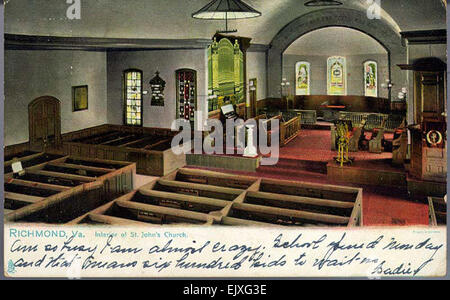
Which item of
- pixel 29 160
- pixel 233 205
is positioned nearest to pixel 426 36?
pixel 233 205

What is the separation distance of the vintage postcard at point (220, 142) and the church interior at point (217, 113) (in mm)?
45

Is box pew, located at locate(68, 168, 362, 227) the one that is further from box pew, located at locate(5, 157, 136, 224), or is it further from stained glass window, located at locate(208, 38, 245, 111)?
stained glass window, located at locate(208, 38, 245, 111)

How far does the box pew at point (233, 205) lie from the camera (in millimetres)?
6492

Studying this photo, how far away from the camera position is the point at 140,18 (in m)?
11.2

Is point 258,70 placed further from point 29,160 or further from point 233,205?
point 233,205

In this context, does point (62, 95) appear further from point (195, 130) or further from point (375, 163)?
point (375, 163)

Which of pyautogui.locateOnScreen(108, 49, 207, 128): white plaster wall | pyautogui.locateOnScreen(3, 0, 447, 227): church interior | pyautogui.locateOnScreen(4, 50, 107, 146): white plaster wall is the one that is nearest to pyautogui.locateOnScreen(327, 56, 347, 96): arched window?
pyautogui.locateOnScreen(3, 0, 447, 227): church interior

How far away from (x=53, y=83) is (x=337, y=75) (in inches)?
503

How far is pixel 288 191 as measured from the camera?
329 inches

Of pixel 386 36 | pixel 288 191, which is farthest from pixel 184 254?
pixel 386 36

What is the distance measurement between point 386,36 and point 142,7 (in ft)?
35.7

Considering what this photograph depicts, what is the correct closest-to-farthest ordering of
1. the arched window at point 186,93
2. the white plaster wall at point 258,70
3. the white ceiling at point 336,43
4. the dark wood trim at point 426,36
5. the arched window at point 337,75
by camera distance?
the dark wood trim at point 426,36, the arched window at point 186,93, the white plaster wall at point 258,70, the white ceiling at point 336,43, the arched window at point 337,75

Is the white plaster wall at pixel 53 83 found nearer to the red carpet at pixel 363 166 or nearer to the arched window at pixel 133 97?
the arched window at pixel 133 97

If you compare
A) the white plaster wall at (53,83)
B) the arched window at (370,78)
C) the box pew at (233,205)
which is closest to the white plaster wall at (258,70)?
the arched window at (370,78)
